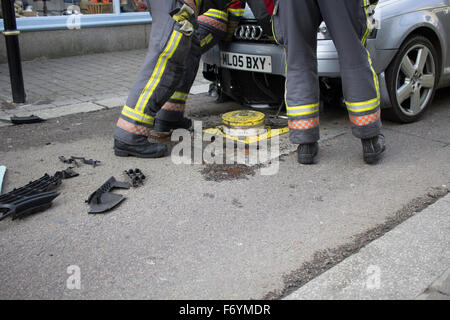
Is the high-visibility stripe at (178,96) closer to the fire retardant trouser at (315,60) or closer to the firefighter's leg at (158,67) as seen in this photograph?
the firefighter's leg at (158,67)

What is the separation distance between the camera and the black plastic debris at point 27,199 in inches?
125

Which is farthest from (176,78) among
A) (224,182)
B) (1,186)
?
(1,186)

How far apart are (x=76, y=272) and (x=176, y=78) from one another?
191 centimetres

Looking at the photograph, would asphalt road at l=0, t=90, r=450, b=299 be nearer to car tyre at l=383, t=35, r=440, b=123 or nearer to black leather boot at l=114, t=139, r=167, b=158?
black leather boot at l=114, t=139, r=167, b=158

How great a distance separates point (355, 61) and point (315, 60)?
1.13ft

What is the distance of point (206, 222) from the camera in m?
3.13


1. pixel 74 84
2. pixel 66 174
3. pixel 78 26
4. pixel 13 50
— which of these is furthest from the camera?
pixel 78 26

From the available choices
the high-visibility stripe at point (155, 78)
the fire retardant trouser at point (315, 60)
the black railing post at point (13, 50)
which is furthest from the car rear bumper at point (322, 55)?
the black railing post at point (13, 50)

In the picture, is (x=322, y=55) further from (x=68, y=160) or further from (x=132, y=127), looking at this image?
(x=68, y=160)

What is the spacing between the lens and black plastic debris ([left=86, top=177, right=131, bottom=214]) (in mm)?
3285

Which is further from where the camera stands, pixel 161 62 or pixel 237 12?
pixel 237 12

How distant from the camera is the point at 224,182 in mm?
3736

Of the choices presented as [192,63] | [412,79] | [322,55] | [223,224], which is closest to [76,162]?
[192,63]

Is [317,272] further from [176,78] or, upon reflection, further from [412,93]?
[412,93]
